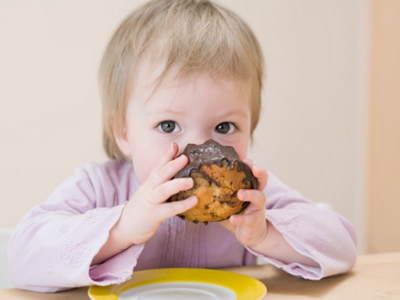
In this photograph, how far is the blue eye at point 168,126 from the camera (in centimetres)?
100

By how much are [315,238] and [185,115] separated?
11.7 inches

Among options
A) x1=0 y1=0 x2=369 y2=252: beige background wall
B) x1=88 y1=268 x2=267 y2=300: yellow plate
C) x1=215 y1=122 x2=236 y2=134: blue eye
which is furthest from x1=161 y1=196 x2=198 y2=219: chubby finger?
x1=0 y1=0 x2=369 y2=252: beige background wall

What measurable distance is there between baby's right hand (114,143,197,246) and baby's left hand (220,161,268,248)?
8 cm

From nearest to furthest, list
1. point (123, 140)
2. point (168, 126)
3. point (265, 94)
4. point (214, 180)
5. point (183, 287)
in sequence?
point (214, 180)
point (183, 287)
point (168, 126)
point (123, 140)
point (265, 94)

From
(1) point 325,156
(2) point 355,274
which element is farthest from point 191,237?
(1) point 325,156

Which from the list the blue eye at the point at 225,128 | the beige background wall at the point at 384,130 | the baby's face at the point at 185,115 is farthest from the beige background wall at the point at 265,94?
the blue eye at the point at 225,128

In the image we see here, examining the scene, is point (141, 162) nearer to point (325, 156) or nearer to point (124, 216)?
point (124, 216)

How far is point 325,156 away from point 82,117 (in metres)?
1.08

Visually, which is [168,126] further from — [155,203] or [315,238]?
[315,238]

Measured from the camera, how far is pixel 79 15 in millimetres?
2207

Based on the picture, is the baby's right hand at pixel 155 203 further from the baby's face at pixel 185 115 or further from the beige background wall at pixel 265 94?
the beige background wall at pixel 265 94

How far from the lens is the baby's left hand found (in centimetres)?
83

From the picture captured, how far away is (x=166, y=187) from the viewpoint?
813mm

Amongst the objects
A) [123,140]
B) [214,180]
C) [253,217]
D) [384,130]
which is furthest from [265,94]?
[214,180]
